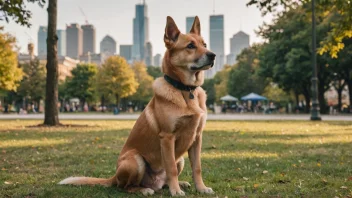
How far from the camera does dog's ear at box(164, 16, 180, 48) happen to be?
4.73 meters

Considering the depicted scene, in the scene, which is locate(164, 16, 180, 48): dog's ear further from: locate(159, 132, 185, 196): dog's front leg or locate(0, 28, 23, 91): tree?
locate(0, 28, 23, 91): tree

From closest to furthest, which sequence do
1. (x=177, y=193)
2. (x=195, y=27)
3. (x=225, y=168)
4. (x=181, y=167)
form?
(x=177, y=193)
(x=195, y=27)
(x=181, y=167)
(x=225, y=168)

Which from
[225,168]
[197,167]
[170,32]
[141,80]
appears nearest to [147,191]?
[197,167]

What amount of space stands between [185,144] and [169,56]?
109 cm

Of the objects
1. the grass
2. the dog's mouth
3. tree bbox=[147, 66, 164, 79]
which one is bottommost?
the grass

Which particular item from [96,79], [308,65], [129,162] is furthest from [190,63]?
[96,79]

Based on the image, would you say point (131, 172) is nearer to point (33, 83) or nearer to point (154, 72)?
point (33, 83)

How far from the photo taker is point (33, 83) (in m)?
69.0

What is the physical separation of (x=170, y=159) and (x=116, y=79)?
2409 inches

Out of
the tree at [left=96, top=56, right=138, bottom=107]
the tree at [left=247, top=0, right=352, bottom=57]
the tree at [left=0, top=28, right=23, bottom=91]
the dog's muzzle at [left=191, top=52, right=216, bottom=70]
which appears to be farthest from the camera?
the tree at [left=96, top=56, right=138, bottom=107]

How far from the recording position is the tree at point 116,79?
6481 centimetres

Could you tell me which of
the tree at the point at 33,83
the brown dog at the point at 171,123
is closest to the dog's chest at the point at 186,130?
the brown dog at the point at 171,123

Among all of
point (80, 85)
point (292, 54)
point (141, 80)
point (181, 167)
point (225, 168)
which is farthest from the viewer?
point (80, 85)

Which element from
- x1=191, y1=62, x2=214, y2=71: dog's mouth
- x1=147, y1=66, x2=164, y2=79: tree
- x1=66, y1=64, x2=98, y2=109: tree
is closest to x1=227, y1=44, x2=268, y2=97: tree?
x1=66, y1=64, x2=98, y2=109: tree
